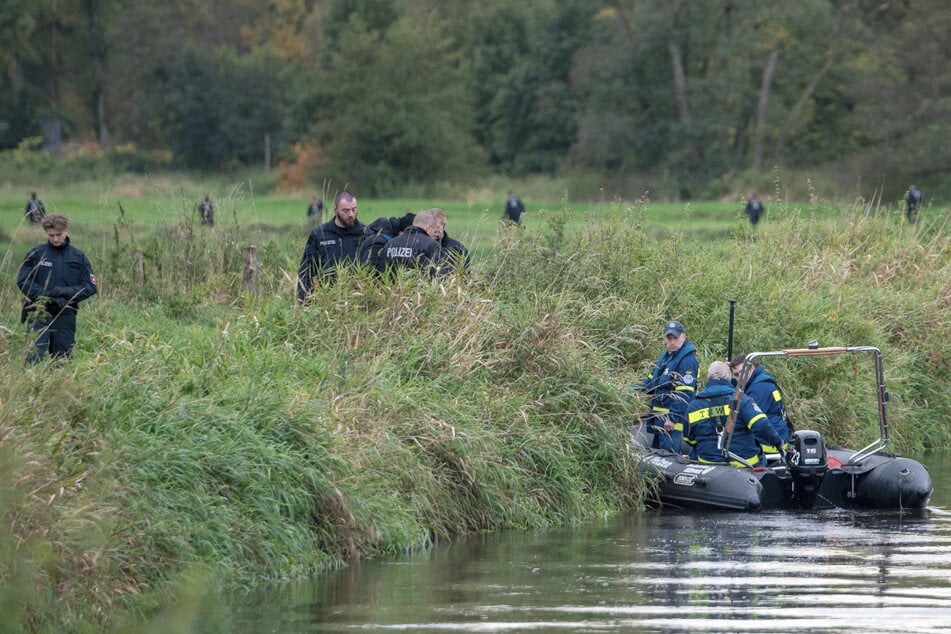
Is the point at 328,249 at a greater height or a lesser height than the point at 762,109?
lesser

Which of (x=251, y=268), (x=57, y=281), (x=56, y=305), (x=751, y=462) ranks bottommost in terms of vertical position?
(x=751, y=462)

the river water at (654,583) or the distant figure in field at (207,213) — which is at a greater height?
the distant figure in field at (207,213)

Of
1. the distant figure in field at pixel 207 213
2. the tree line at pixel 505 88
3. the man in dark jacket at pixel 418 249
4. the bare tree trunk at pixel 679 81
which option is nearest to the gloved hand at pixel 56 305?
the man in dark jacket at pixel 418 249

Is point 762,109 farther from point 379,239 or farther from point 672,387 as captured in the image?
point 672,387

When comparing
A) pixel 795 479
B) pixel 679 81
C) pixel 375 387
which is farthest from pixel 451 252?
pixel 679 81

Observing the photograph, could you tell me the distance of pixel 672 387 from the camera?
43.2 feet

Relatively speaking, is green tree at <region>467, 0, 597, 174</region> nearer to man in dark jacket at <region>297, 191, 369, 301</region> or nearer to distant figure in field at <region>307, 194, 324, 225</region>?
distant figure in field at <region>307, 194, 324, 225</region>

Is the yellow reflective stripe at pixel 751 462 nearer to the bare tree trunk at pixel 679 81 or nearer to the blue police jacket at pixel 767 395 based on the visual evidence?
the blue police jacket at pixel 767 395

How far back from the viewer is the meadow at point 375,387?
28.2 ft

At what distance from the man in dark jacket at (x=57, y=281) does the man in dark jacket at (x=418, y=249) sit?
2.53 metres

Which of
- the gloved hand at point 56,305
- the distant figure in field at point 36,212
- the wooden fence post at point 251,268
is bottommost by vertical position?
the gloved hand at point 56,305

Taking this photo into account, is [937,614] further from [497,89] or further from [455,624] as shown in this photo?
[497,89]

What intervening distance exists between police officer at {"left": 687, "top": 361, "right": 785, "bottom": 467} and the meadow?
0.61 meters

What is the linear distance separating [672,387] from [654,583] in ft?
12.6
